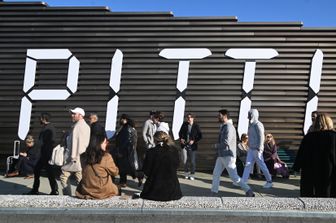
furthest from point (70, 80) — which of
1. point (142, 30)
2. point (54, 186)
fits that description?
point (54, 186)

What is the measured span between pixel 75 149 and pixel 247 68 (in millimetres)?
5879

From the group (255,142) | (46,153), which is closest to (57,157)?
(46,153)

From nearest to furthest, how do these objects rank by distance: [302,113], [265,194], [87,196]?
1. [87,196]
2. [265,194]
3. [302,113]

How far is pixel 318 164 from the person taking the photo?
19.1ft

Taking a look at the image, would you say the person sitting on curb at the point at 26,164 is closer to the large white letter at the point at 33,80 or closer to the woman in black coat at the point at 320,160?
the large white letter at the point at 33,80

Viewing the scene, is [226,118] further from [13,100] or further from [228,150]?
[13,100]

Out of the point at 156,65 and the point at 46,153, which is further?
the point at 156,65

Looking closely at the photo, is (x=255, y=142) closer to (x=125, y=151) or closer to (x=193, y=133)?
(x=193, y=133)

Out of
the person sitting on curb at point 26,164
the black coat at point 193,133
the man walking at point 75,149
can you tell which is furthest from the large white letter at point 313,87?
the person sitting on curb at point 26,164

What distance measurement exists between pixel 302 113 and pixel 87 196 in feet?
23.9

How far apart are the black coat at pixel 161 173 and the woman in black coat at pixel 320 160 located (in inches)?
73.4

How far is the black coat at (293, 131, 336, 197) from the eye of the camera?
5762mm

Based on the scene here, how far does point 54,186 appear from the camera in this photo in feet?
25.9

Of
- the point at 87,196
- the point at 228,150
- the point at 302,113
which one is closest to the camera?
the point at 87,196
